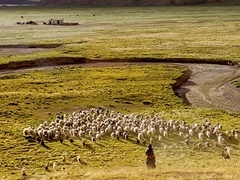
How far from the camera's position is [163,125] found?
1032 inches

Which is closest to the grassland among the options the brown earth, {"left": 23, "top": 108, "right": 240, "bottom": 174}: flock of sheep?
{"left": 23, "top": 108, "right": 240, "bottom": 174}: flock of sheep

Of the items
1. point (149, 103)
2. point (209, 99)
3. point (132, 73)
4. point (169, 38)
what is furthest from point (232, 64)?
point (169, 38)

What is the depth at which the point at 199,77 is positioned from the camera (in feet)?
142

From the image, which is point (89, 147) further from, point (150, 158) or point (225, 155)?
point (225, 155)

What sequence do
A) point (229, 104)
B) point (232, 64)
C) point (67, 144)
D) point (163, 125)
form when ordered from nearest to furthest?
point (67, 144) → point (163, 125) → point (229, 104) → point (232, 64)

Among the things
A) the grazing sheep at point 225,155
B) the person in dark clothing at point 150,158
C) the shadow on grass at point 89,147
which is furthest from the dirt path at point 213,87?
the person in dark clothing at point 150,158

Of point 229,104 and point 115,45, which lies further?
point 115,45

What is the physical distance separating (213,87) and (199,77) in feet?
14.1

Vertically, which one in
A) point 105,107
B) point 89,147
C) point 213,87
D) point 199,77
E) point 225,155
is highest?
point 199,77

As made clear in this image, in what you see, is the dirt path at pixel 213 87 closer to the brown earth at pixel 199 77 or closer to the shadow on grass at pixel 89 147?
the brown earth at pixel 199 77

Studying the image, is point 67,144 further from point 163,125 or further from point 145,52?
point 145,52

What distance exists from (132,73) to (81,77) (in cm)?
543

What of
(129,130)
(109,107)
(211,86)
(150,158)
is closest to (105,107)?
(109,107)

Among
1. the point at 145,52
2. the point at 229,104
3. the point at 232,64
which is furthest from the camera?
the point at 145,52
